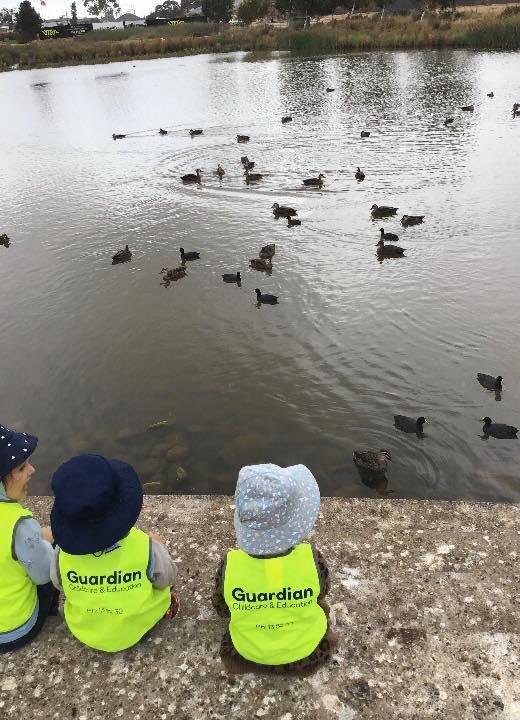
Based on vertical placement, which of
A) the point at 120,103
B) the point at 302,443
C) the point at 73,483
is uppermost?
the point at 120,103

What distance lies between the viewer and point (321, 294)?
36.4ft

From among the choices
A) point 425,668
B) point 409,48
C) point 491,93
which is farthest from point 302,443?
point 409,48

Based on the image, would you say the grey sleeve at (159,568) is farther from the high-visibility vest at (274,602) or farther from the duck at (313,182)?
the duck at (313,182)

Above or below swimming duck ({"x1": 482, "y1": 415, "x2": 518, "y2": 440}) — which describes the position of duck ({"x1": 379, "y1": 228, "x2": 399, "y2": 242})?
above

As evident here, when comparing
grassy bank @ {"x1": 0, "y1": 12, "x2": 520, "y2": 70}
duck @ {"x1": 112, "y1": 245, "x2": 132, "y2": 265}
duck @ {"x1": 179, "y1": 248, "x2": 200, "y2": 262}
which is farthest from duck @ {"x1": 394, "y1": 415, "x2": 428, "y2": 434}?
grassy bank @ {"x1": 0, "y1": 12, "x2": 520, "y2": 70}

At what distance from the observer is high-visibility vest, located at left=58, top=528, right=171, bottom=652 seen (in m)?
2.91

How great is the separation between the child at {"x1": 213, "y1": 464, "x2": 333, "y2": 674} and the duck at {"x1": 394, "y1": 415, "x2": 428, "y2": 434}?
4.57 metres

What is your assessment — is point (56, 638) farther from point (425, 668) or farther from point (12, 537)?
point (425, 668)

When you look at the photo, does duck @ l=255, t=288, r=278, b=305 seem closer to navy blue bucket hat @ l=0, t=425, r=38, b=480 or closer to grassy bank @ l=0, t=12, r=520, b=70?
navy blue bucket hat @ l=0, t=425, r=38, b=480

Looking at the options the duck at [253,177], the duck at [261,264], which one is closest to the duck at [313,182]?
the duck at [253,177]

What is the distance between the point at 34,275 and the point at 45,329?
2993 millimetres

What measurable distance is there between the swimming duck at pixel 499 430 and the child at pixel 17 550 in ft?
19.9

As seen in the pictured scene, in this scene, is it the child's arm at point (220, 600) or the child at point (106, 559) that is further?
the child's arm at point (220, 600)

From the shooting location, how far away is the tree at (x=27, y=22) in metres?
84.9
